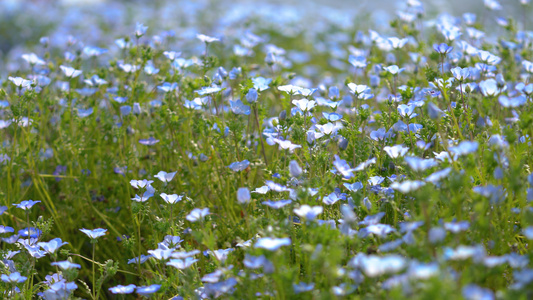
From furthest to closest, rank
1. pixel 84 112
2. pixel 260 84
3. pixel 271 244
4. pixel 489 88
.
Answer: pixel 84 112 → pixel 260 84 → pixel 489 88 → pixel 271 244

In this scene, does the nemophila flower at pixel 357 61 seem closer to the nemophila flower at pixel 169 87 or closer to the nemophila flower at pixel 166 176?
the nemophila flower at pixel 169 87

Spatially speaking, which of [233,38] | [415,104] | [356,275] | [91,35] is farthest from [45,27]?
[356,275]

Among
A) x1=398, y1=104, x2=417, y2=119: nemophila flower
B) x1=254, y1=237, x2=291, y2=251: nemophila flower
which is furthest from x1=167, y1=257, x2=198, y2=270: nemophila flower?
x1=398, y1=104, x2=417, y2=119: nemophila flower

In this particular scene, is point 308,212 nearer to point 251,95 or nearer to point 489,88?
point 251,95

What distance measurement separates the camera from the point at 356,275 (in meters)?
1.66

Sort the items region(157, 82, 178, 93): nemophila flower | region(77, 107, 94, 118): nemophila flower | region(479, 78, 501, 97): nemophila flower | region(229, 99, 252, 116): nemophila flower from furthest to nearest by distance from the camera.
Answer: region(77, 107, 94, 118): nemophila flower < region(157, 82, 178, 93): nemophila flower < region(229, 99, 252, 116): nemophila flower < region(479, 78, 501, 97): nemophila flower

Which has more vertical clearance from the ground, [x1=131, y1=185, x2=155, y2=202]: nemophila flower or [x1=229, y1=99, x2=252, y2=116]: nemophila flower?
[x1=229, y1=99, x2=252, y2=116]: nemophila flower

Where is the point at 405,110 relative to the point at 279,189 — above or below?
above

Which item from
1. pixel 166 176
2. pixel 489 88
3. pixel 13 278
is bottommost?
pixel 13 278

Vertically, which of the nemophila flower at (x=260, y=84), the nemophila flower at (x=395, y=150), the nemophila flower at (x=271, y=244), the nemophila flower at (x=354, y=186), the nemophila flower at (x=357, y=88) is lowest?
the nemophila flower at (x=354, y=186)

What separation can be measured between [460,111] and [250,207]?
116cm

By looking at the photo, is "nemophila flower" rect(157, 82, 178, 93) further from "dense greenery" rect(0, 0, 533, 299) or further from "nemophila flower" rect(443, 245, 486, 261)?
"nemophila flower" rect(443, 245, 486, 261)

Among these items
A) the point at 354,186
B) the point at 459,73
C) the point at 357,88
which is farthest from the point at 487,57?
the point at 354,186

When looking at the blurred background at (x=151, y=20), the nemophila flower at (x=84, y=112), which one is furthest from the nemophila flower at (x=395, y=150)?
the blurred background at (x=151, y=20)
